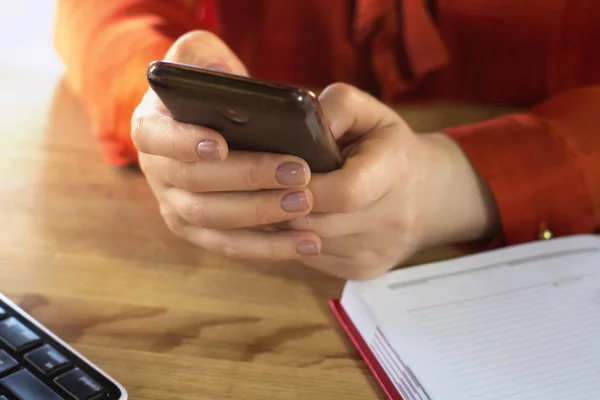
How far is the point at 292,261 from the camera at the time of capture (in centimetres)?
53

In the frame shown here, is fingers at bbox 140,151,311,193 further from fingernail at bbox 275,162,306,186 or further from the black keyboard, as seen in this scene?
the black keyboard

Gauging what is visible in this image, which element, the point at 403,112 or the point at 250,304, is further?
the point at 403,112

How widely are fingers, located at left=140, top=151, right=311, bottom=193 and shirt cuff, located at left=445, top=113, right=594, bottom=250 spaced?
0.68 feet

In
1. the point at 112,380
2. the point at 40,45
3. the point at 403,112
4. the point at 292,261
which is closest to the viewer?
the point at 112,380

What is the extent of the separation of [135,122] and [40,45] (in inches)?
21.9

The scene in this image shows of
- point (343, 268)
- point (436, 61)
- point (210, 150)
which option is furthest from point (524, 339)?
point (436, 61)

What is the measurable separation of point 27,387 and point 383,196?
0.27m

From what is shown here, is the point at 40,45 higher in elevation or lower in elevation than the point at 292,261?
higher

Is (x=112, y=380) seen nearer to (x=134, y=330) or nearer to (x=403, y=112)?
(x=134, y=330)

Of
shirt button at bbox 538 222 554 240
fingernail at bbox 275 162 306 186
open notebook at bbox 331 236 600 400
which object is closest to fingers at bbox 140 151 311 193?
fingernail at bbox 275 162 306 186

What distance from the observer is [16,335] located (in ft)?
1.32

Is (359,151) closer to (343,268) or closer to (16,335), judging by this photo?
(343,268)

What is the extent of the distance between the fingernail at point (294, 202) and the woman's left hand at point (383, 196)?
0.04 ft

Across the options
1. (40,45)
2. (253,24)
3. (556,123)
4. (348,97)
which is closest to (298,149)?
(348,97)
